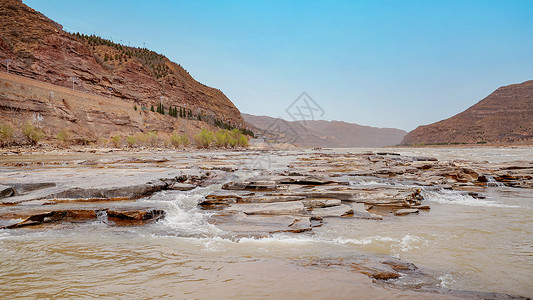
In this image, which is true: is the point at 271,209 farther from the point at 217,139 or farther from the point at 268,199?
the point at 217,139

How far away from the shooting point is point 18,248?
5.60m

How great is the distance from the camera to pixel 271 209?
852 centimetres

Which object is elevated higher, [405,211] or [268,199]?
[268,199]

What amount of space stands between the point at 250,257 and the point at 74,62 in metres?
98.6

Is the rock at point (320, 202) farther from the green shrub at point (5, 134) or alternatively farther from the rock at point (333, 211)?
the green shrub at point (5, 134)

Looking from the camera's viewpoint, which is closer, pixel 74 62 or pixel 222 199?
pixel 222 199

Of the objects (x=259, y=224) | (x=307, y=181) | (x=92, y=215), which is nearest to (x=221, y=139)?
(x=307, y=181)

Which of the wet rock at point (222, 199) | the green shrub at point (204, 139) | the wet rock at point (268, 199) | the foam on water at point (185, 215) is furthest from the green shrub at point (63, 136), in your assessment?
the wet rock at point (268, 199)

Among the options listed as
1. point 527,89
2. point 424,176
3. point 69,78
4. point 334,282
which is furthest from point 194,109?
point 527,89

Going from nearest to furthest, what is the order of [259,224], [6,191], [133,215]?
1. [259,224]
2. [133,215]
3. [6,191]

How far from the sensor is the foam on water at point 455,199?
1055 cm

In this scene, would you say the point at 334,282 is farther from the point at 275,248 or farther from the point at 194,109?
the point at 194,109

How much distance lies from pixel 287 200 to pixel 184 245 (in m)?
4.81

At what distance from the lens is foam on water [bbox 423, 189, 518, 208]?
10.5 m
